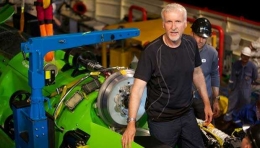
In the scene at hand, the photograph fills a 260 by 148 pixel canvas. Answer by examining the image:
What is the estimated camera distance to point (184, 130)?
142 inches

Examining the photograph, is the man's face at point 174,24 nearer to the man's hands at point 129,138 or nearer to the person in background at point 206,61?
the man's hands at point 129,138

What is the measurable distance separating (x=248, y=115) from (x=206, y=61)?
71.1 inches

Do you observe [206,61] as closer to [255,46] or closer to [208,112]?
[208,112]

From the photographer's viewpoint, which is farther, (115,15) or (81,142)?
(115,15)

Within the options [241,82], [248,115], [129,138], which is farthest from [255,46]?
[129,138]

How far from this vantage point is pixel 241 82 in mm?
6742

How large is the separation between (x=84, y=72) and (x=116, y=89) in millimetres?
676

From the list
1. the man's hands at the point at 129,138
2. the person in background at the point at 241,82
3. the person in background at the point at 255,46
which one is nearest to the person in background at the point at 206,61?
the man's hands at the point at 129,138

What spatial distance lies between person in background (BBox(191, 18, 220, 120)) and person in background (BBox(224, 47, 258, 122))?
6.08 feet

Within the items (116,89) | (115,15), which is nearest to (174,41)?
(116,89)

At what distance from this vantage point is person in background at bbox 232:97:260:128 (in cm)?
601

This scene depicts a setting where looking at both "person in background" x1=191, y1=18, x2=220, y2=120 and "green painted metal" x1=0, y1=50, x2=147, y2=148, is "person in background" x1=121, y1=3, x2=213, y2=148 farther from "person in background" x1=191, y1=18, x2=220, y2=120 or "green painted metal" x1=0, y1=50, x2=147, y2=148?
"person in background" x1=191, y1=18, x2=220, y2=120

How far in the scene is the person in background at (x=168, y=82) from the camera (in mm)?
3209

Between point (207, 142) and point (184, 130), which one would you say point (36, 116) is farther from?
point (207, 142)
